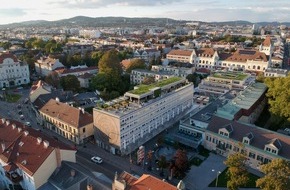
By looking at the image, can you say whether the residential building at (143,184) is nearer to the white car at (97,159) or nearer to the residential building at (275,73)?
the white car at (97,159)

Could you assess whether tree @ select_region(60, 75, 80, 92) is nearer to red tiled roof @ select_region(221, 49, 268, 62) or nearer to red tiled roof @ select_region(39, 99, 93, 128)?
red tiled roof @ select_region(39, 99, 93, 128)

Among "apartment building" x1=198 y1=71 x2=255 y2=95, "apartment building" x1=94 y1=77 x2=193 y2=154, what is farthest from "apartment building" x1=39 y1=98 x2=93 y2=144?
"apartment building" x1=198 y1=71 x2=255 y2=95

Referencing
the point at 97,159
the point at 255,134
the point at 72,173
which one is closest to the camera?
the point at 72,173

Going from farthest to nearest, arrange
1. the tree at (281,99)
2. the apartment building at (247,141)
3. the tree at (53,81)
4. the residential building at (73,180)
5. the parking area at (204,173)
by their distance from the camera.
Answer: the tree at (53,81) < the tree at (281,99) < the apartment building at (247,141) < the parking area at (204,173) < the residential building at (73,180)

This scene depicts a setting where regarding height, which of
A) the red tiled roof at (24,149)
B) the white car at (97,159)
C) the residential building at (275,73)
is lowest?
the white car at (97,159)

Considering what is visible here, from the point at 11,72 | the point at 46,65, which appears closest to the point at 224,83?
the point at 46,65

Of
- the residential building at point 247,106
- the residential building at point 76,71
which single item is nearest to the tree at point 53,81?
the residential building at point 76,71

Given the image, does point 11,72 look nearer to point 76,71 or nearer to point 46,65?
point 46,65
